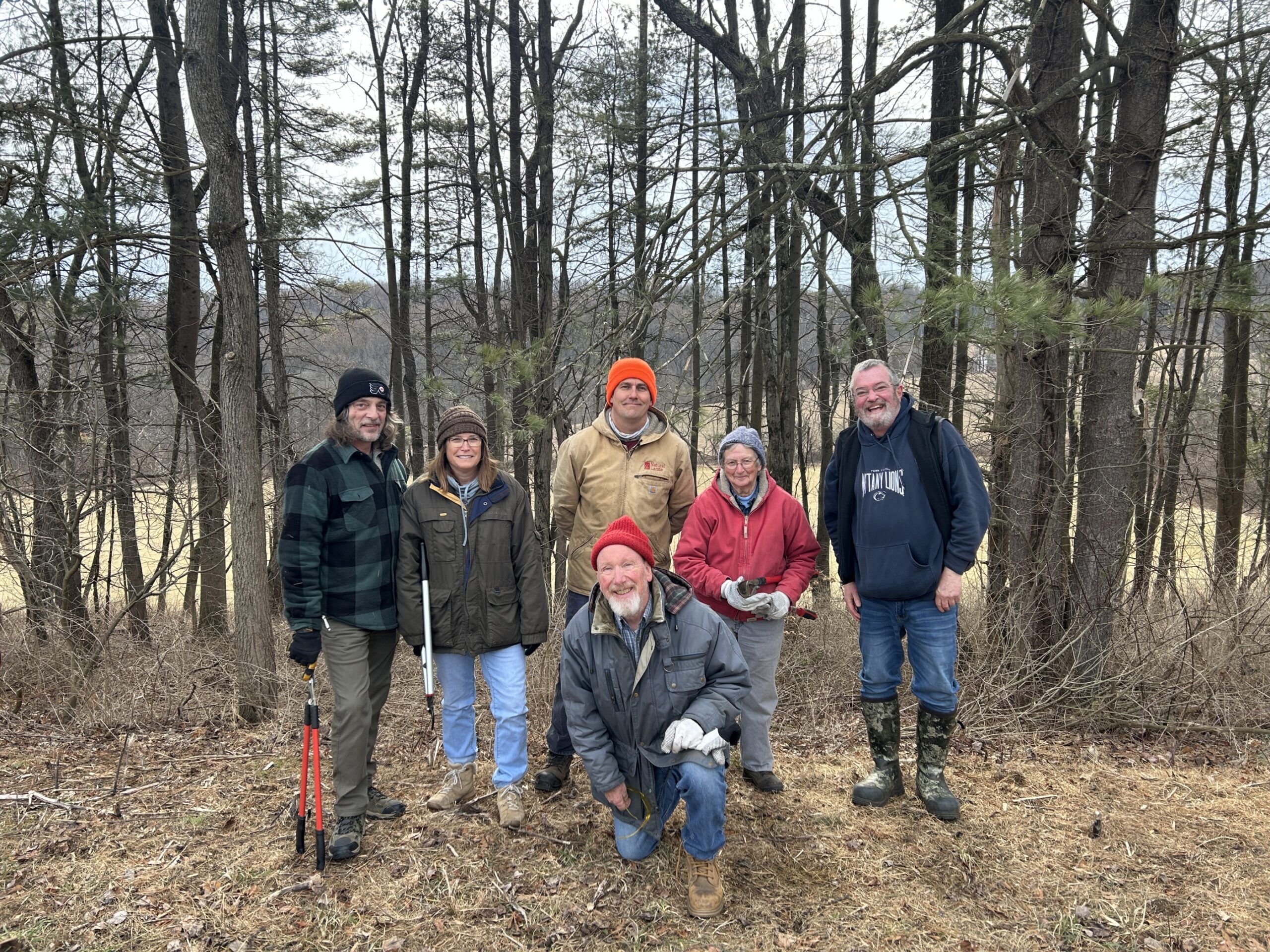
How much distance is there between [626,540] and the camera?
9.89 ft

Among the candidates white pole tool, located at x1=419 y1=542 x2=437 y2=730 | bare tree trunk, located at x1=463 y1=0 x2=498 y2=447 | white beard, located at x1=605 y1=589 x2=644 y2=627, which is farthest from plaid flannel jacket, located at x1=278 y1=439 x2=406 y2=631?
bare tree trunk, located at x1=463 y1=0 x2=498 y2=447

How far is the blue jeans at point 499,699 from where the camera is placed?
355 cm

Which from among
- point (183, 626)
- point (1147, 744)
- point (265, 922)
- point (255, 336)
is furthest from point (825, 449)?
point (265, 922)

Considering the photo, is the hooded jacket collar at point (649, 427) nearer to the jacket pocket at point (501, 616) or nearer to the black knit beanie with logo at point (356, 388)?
the jacket pocket at point (501, 616)

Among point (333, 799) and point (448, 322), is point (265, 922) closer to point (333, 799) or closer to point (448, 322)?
point (333, 799)

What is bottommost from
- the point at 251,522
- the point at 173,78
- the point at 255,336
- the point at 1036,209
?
the point at 251,522

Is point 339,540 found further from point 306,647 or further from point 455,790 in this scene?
point 455,790

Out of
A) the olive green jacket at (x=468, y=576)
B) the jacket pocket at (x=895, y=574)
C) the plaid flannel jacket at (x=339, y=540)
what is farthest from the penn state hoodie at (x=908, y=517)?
the plaid flannel jacket at (x=339, y=540)

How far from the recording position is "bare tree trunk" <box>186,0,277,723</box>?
5207 millimetres

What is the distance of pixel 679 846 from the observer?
10.9ft

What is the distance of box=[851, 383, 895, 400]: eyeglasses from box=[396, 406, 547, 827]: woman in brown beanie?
5.49 ft

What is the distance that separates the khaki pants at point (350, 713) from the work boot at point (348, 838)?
0.13 ft

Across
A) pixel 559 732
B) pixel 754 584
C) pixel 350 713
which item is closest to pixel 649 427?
pixel 754 584

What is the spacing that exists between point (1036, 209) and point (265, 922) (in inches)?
230
